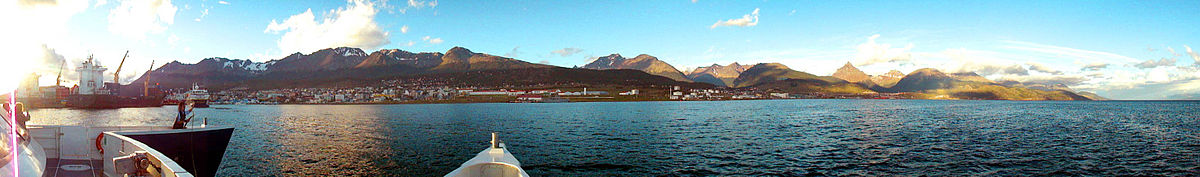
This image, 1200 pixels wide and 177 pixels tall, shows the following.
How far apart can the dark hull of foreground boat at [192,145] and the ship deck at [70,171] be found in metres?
2.20

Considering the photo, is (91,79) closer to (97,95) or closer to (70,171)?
(97,95)

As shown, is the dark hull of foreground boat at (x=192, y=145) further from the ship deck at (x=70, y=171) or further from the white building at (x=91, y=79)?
the white building at (x=91, y=79)

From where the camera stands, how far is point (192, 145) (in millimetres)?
23516

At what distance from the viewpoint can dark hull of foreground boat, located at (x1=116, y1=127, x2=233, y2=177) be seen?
21703 mm

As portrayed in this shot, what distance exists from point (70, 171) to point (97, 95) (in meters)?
209

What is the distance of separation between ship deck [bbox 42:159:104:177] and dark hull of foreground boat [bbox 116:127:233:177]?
220 centimetres

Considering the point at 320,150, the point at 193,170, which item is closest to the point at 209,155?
the point at 193,170

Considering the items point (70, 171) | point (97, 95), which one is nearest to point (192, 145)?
point (70, 171)

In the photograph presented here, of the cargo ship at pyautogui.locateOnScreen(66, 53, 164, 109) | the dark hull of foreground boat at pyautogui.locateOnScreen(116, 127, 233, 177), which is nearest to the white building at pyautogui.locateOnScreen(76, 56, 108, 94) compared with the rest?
the cargo ship at pyautogui.locateOnScreen(66, 53, 164, 109)

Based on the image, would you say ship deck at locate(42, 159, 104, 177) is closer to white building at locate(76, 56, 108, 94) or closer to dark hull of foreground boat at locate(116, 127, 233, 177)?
dark hull of foreground boat at locate(116, 127, 233, 177)

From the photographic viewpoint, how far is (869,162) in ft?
101

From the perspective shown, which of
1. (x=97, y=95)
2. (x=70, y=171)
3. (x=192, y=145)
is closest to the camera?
(x=70, y=171)

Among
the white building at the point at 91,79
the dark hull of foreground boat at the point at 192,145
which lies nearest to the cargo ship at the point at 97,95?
the white building at the point at 91,79

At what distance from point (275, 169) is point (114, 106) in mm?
206110
